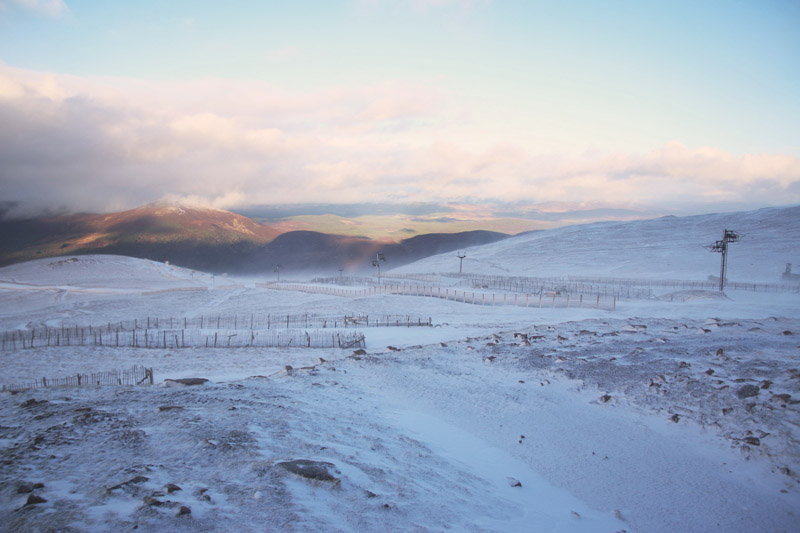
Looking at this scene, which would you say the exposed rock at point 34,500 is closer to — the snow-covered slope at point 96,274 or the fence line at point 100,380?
the fence line at point 100,380

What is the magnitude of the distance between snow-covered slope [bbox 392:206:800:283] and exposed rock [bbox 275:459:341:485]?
77138 millimetres

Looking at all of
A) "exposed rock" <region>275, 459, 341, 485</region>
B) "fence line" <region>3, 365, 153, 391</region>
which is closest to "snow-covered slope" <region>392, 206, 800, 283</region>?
"fence line" <region>3, 365, 153, 391</region>

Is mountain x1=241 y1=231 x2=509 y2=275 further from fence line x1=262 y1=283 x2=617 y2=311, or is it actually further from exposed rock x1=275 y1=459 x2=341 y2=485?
exposed rock x1=275 y1=459 x2=341 y2=485

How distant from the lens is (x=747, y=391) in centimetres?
1129

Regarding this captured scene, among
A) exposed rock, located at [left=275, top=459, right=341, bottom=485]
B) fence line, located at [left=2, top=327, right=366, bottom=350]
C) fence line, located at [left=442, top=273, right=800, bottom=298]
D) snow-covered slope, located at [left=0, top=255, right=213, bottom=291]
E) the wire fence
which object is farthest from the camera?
snow-covered slope, located at [left=0, top=255, right=213, bottom=291]

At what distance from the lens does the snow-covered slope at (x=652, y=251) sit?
77.6 m

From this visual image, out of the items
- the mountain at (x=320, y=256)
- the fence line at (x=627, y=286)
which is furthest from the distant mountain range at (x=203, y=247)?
the fence line at (x=627, y=286)

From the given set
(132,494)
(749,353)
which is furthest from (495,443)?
(749,353)

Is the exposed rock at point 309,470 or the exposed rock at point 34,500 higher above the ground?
the exposed rock at point 34,500

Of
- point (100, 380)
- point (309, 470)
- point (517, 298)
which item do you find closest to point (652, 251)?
point (517, 298)

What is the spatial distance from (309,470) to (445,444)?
4.18 metres

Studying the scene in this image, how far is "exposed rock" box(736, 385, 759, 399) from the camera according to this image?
11164 millimetres

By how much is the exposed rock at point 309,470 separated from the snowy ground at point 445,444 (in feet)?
0.22

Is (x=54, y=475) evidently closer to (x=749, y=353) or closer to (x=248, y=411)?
(x=248, y=411)
